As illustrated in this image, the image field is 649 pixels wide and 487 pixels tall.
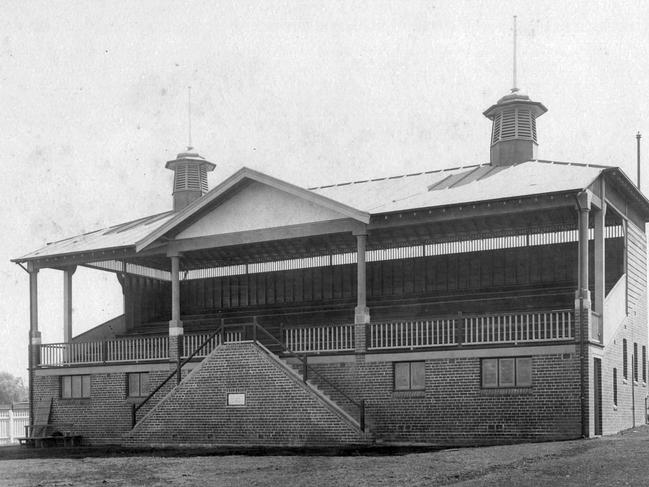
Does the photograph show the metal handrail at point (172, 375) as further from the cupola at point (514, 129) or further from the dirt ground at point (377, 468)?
the cupola at point (514, 129)

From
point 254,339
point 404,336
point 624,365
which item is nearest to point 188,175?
point 254,339

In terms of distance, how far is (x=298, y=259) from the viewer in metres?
32.4

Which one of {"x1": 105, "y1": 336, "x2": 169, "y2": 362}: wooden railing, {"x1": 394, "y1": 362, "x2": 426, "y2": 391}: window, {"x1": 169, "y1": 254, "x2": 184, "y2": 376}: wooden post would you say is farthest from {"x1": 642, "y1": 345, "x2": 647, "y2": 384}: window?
{"x1": 105, "y1": 336, "x2": 169, "y2": 362}: wooden railing

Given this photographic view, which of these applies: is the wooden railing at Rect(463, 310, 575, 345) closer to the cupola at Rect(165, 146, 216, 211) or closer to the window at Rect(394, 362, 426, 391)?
the window at Rect(394, 362, 426, 391)

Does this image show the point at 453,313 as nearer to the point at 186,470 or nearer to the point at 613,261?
the point at 613,261


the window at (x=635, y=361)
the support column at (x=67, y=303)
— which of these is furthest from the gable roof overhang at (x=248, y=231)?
the window at (x=635, y=361)

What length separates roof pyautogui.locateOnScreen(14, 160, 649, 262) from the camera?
24.2 meters

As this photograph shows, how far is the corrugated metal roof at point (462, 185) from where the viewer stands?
23.9m

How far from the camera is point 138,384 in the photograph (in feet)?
95.7

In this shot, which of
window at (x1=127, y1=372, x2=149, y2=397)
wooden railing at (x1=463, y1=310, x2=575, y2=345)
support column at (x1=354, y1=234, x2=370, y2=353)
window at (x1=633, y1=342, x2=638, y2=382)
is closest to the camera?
wooden railing at (x1=463, y1=310, x2=575, y2=345)

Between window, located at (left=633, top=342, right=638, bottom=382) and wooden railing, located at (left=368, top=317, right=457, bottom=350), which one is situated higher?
wooden railing, located at (left=368, top=317, right=457, bottom=350)

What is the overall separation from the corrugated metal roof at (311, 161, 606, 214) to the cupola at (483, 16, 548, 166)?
0.71 metres

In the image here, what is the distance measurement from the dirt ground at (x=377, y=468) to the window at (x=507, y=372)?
2.41m

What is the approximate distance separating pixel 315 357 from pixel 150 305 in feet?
35.0
